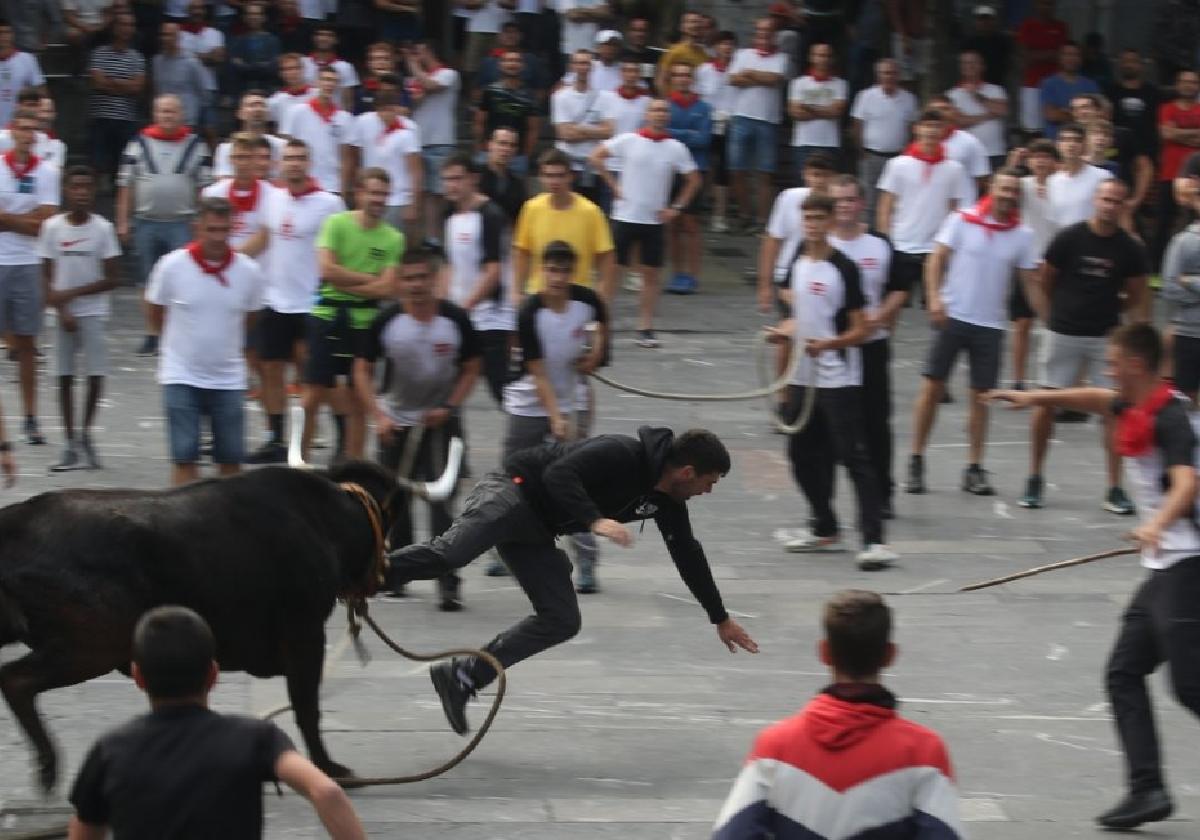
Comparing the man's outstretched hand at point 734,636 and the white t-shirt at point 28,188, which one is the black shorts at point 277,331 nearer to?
the white t-shirt at point 28,188

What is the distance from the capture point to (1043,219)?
14.6 meters

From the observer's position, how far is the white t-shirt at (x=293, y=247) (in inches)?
508

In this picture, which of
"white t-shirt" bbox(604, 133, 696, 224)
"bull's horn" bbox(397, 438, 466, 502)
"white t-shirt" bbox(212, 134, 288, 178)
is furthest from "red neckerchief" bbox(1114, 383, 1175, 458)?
"white t-shirt" bbox(604, 133, 696, 224)

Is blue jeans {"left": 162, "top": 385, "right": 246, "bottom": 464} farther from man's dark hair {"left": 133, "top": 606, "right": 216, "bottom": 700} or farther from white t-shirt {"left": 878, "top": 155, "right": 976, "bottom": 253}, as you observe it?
man's dark hair {"left": 133, "top": 606, "right": 216, "bottom": 700}

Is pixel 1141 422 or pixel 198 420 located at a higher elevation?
pixel 1141 422

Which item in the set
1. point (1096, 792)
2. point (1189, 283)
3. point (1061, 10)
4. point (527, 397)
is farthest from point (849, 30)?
point (1096, 792)

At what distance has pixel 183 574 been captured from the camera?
7.02 metres

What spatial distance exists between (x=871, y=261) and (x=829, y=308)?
736 mm

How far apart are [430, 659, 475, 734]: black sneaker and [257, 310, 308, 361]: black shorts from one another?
5151 mm

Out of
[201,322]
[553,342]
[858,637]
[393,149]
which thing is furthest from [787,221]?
[858,637]

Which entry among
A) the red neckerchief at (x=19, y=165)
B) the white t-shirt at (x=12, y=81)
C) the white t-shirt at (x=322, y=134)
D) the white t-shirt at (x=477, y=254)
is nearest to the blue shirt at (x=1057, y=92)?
the white t-shirt at (x=322, y=134)

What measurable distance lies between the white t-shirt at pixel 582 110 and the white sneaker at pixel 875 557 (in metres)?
7.37

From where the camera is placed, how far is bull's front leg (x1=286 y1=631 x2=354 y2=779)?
733cm

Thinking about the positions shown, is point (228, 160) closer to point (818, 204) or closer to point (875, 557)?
point (818, 204)
